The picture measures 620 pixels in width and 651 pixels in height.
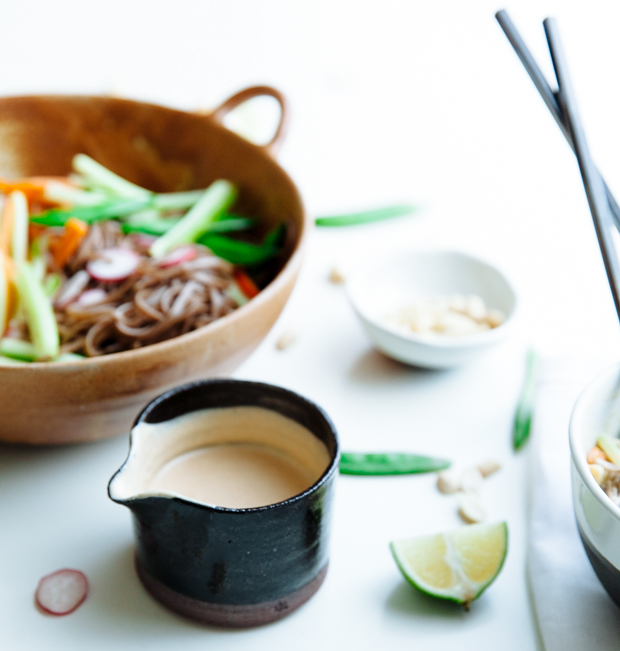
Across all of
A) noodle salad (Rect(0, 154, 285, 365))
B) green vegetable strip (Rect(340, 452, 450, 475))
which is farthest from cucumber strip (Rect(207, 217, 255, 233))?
green vegetable strip (Rect(340, 452, 450, 475))

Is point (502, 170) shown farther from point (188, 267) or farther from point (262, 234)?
point (188, 267)

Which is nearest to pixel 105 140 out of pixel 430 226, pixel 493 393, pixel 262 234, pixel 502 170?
pixel 262 234

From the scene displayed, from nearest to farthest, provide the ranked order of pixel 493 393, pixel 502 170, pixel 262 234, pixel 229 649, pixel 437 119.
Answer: pixel 229 649
pixel 493 393
pixel 262 234
pixel 502 170
pixel 437 119

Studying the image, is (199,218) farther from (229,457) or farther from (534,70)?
(534,70)

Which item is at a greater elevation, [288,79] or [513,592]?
[288,79]

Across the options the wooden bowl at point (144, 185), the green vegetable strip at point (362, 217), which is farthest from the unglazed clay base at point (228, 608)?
the green vegetable strip at point (362, 217)

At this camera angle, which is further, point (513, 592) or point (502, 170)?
point (502, 170)

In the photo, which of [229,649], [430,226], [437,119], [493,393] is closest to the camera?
[229,649]
